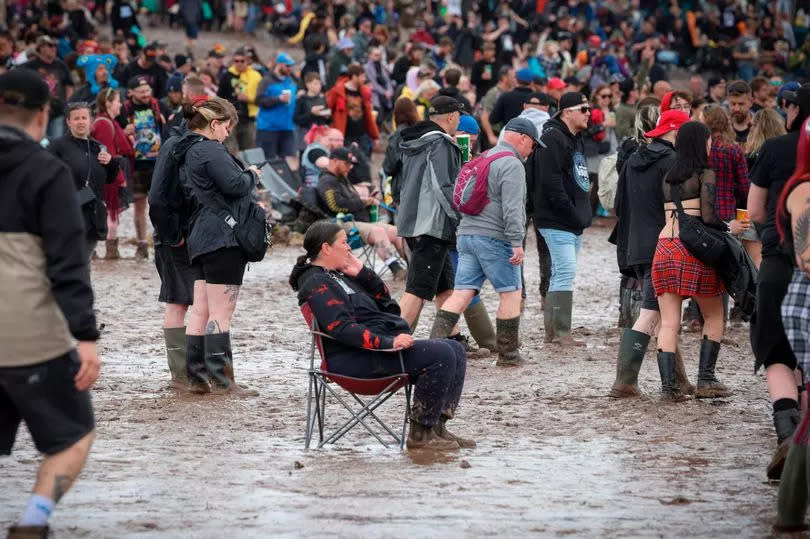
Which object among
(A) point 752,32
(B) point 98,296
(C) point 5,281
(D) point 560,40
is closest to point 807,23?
(A) point 752,32

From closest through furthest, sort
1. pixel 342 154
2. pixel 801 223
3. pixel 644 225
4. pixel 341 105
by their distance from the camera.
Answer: pixel 801 223, pixel 644 225, pixel 342 154, pixel 341 105

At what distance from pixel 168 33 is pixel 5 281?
28675mm

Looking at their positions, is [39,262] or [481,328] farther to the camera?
[481,328]

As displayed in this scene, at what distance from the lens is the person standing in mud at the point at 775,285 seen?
6.88 meters

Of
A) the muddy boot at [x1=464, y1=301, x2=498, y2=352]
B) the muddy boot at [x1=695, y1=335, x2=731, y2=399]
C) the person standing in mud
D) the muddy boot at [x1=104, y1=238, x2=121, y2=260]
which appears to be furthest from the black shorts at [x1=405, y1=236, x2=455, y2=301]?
the muddy boot at [x1=104, y1=238, x2=121, y2=260]

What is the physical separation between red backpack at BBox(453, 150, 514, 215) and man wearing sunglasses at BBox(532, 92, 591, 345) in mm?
958

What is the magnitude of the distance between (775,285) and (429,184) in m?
4.04

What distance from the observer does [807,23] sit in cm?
3381

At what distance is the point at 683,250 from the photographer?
28.4 feet

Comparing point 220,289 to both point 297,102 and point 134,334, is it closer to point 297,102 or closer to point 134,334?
point 134,334

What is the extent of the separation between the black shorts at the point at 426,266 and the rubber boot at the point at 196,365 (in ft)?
6.07

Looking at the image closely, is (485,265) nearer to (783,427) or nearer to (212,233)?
(212,233)

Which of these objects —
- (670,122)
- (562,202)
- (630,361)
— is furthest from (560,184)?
(630,361)

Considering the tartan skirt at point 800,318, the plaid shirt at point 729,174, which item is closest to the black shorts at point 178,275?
the plaid shirt at point 729,174
